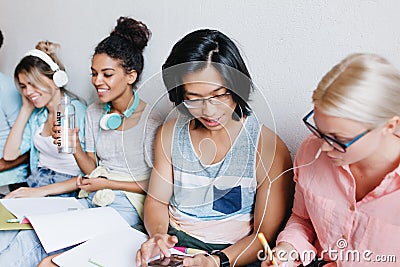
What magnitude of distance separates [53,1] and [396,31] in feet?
4.24

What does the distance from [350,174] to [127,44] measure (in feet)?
2.76

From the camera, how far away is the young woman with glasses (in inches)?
41.5

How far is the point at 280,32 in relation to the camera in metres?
1.28

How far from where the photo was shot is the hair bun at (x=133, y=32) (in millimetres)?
1544

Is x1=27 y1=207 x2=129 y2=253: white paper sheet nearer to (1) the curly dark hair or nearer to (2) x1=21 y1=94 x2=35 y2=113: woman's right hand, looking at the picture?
(1) the curly dark hair

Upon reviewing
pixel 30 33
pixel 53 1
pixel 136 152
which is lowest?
pixel 136 152

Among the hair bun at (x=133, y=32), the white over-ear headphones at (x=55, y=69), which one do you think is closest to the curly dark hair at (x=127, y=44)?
the hair bun at (x=133, y=32)

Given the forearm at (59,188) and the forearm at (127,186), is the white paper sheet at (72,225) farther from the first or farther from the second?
the forearm at (59,188)

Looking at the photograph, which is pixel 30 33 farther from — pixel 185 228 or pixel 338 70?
pixel 338 70

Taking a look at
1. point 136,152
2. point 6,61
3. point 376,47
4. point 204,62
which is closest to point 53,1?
point 6,61

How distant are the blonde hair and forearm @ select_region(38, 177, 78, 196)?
3.26ft

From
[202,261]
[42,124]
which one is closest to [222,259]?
[202,261]

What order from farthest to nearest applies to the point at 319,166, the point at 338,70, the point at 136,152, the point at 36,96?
the point at 36,96 < the point at 136,152 < the point at 319,166 < the point at 338,70

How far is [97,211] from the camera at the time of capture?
1.39 m
